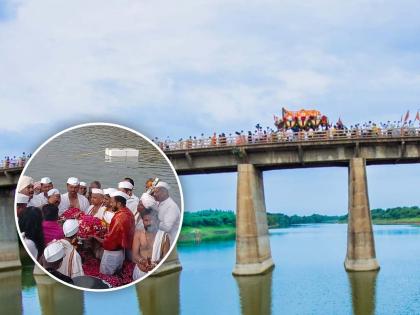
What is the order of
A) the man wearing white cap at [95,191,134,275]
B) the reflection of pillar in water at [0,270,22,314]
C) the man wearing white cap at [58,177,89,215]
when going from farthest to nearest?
the reflection of pillar in water at [0,270,22,314] → the man wearing white cap at [58,177,89,215] → the man wearing white cap at [95,191,134,275]

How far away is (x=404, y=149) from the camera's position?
140ft

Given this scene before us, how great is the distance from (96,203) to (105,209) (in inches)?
6.2

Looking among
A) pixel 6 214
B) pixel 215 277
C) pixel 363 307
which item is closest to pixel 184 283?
pixel 215 277

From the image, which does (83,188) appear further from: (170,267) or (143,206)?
(170,267)

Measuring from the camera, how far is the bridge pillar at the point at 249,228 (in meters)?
41.2

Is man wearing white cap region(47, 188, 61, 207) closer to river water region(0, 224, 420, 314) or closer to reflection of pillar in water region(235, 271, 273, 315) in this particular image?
river water region(0, 224, 420, 314)

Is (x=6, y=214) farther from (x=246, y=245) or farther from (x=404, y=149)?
(x=404, y=149)

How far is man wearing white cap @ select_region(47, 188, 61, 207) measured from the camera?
20.3ft

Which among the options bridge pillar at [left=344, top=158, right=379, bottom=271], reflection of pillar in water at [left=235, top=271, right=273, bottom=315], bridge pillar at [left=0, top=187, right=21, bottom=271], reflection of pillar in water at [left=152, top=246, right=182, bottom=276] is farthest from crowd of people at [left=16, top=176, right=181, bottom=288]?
bridge pillar at [left=0, top=187, right=21, bottom=271]

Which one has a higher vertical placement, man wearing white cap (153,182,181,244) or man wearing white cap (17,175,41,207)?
man wearing white cap (17,175,41,207)

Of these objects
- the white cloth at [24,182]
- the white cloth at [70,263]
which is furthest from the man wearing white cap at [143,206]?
the white cloth at [24,182]

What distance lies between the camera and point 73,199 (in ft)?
20.7

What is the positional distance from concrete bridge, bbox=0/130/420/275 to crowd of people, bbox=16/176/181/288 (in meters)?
35.6

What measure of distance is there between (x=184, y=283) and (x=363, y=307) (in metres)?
15.0
